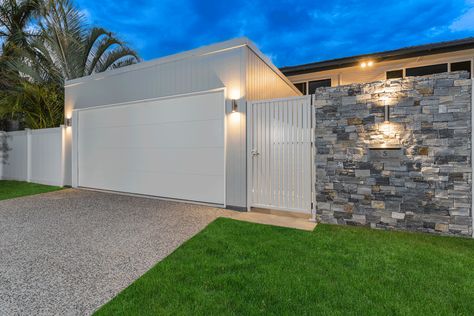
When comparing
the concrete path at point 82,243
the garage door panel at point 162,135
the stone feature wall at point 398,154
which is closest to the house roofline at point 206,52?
the garage door panel at point 162,135

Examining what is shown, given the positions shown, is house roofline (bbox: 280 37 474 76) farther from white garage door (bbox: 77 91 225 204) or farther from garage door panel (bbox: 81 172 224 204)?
garage door panel (bbox: 81 172 224 204)

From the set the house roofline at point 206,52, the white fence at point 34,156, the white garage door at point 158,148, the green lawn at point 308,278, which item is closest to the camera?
the green lawn at point 308,278

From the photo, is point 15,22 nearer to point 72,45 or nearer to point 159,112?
point 72,45

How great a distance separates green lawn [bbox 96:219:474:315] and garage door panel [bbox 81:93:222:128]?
2.96 meters

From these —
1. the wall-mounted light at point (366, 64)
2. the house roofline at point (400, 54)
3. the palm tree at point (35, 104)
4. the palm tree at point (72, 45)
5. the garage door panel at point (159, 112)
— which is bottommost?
the garage door panel at point (159, 112)

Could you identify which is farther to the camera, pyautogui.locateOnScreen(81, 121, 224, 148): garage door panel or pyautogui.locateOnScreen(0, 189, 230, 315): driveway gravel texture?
pyautogui.locateOnScreen(81, 121, 224, 148): garage door panel

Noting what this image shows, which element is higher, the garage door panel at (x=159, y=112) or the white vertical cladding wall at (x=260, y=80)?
the white vertical cladding wall at (x=260, y=80)

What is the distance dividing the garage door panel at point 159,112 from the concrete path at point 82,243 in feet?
6.62

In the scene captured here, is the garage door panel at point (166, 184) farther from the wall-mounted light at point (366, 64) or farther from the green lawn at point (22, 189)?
the wall-mounted light at point (366, 64)

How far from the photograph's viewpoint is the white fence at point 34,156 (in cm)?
788

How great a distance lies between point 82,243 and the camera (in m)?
3.30

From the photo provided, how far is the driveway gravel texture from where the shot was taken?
212cm

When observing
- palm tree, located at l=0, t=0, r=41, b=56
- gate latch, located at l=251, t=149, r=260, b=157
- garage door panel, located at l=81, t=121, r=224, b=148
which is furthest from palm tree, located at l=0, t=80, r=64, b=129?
gate latch, located at l=251, t=149, r=260, b=157

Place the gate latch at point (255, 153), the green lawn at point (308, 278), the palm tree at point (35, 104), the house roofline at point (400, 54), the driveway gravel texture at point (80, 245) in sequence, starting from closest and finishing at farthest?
the green lawn at point (308, 278) < the driveway gravel texture at point (80, 245) < the gate latch at point (255, 153) < the house roofline at point (400, 54) < the palm tree at point (35, 104)
